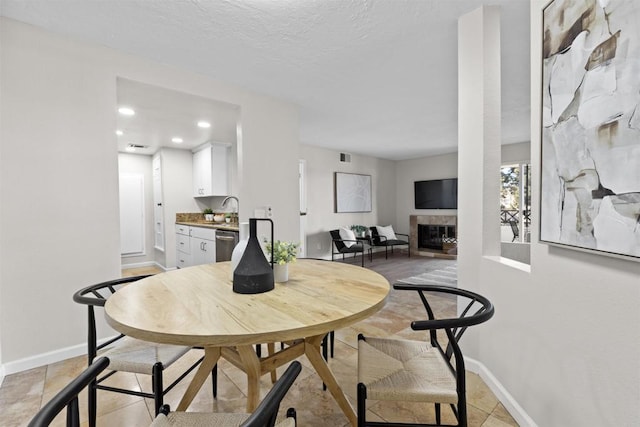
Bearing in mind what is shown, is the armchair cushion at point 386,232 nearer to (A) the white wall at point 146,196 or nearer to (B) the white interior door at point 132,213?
(A) the white wall at point 146,196

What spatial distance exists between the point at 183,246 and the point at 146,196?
1.75 meters

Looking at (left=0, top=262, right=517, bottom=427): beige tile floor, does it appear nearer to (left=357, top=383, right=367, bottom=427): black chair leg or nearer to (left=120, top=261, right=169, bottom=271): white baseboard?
(left=357, top=383, right=367, bottom=427): black chair leg

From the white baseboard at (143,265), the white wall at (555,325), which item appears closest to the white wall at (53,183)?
the white wall at (555,325)

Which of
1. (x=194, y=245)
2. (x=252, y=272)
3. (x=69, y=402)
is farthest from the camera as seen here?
(x=194, y=245)

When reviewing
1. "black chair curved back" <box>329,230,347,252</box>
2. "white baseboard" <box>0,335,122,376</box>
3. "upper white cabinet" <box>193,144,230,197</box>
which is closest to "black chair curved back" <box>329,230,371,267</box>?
"black chair curved back" <box>329,230,347,252</box>

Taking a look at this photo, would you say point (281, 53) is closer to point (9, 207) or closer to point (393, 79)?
point (393, 79)

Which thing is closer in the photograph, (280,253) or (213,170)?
(280,253)

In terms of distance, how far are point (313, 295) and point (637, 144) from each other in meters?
1.18

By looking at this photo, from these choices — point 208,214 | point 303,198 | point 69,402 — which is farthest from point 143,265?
point 69,402

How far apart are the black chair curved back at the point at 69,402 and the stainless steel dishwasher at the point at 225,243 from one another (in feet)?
9.32

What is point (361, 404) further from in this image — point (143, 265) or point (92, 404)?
point (143, 265)

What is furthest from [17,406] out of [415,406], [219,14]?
[219,14]

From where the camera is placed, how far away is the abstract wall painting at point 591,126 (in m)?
0.89

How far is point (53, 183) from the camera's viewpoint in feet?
6.91
